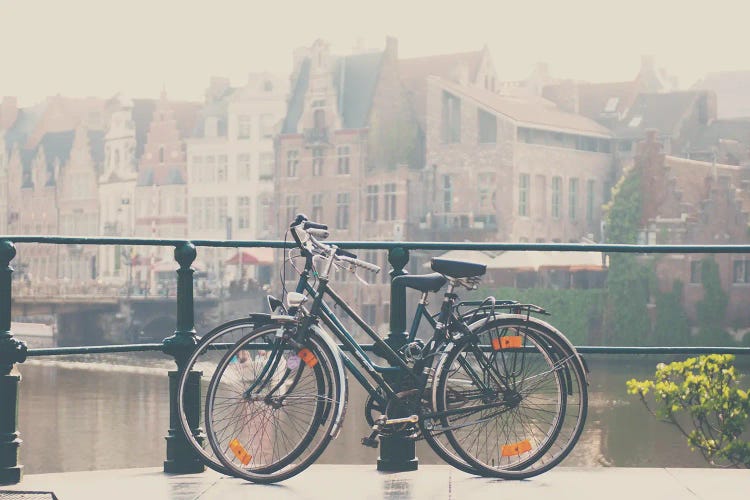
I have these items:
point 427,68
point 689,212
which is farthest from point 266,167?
point 689,212

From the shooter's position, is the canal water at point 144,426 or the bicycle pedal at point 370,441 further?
the canal water at point 144,426

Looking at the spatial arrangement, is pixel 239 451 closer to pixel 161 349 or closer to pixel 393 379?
pixel 393 379

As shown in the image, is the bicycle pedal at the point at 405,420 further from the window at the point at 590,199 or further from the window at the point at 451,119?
the window at the point at 590,199

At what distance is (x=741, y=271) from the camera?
4516cm

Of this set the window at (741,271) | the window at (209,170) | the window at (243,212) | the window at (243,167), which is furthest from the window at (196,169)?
the window at (741,271)

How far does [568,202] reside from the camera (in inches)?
2131

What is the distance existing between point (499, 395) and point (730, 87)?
240 feet

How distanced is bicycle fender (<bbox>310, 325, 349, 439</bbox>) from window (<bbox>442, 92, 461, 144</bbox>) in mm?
50106

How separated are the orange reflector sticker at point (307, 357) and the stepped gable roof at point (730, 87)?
236 ft

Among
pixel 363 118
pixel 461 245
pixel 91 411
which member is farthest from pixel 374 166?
pixel 461 245

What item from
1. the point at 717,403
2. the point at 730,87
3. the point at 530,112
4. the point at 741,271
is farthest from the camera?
the point at 730,87

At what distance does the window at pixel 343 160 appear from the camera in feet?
184

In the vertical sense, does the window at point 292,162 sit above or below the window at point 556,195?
above

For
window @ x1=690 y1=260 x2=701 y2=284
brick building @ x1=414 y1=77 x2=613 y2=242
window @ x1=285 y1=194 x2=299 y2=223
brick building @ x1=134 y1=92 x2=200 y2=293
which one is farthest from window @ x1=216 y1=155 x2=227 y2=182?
window @ x1=690 y1=260 x2=701 y2=284
